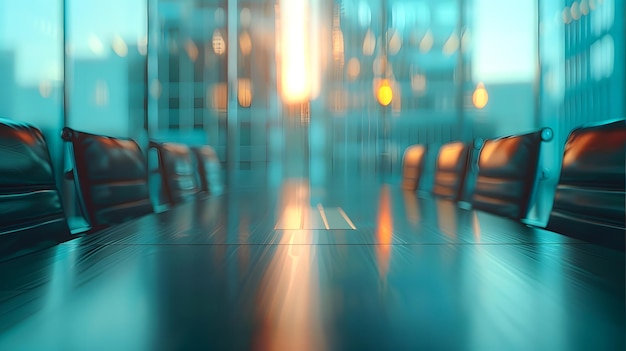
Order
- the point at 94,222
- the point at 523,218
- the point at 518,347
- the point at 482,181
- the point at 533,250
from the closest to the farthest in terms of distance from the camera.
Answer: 1. the point at 518,347
2. the point at 533,250
3. the point at 94,222
4. the point at 523,218
5. the point at 482,181

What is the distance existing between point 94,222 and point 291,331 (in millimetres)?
1108

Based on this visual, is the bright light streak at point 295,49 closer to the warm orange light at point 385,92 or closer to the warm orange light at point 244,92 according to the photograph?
the warm orange light at point 244,92

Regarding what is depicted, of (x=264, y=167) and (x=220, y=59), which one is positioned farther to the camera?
(x=264, y=167)

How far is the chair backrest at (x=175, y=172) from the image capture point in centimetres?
205

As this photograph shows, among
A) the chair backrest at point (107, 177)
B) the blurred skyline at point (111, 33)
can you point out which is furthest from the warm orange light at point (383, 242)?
the blurred skyline at point (111, 33)

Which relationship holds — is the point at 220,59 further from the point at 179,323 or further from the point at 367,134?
the point at 179,323

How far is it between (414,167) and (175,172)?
1958 millimetres

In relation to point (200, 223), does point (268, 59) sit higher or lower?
higher

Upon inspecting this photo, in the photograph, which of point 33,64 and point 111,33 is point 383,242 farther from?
point 111,33

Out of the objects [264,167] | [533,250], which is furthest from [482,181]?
[264,167]

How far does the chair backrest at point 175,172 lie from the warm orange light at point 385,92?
3.98 metres

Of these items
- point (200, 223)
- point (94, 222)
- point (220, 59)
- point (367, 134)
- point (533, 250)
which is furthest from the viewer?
point (367, 134)

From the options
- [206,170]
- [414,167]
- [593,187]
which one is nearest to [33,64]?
[206,170]

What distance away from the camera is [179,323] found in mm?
336
